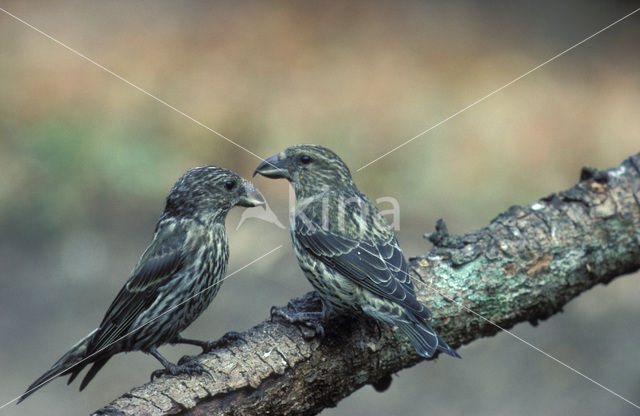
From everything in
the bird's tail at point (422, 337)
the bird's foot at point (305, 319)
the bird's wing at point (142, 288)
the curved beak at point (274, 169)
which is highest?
the curved beak at point (274, 169)

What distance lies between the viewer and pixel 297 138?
9797 millimetres

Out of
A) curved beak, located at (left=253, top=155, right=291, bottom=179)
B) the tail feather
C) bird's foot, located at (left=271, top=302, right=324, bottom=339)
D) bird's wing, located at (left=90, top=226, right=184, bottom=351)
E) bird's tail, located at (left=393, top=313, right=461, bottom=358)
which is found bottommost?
bird's tail, located at (left=393, top=313, right=461, bottom=358)

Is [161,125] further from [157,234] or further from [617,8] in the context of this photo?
[617,8]

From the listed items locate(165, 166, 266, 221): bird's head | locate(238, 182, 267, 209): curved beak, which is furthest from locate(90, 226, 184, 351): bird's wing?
locate(238, 182, 267, 209): curved beak

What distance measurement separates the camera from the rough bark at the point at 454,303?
378 centimetres

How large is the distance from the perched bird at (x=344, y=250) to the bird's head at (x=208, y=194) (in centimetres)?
28

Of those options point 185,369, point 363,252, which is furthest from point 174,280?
point 363,252

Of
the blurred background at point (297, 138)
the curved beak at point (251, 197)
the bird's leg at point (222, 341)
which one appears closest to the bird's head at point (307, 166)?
the curved beak at point (251, 197)

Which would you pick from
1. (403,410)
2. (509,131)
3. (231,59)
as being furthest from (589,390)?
(231,59)

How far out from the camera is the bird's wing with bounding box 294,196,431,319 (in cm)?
402

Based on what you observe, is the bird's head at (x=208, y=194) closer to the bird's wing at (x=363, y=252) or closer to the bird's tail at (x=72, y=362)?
the bird's wing at (x=363, y=252)

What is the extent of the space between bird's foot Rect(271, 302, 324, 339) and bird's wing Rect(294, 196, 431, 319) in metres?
0.35

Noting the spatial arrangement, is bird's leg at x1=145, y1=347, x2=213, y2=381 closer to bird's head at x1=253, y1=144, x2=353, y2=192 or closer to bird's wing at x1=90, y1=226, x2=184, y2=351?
bird's wing at x1=90, y1=226, x2=184, y2=351

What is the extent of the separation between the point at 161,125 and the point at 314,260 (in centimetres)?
643
